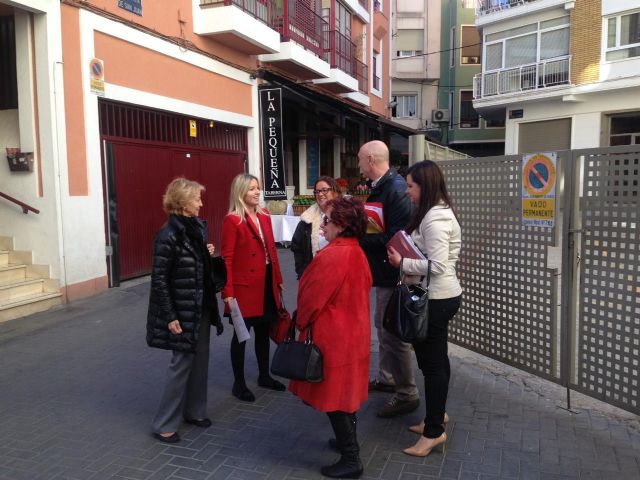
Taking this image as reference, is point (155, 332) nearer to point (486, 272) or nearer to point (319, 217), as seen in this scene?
point (319, 217)

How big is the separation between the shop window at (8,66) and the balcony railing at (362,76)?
14.4 metres

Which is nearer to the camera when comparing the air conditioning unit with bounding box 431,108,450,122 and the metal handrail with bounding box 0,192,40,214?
the metal handrail with bounding box 0,192,40,214

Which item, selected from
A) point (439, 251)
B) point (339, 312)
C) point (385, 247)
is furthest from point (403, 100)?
point (339, 312)

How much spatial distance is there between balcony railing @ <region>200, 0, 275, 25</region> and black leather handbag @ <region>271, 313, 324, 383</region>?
9.55 m

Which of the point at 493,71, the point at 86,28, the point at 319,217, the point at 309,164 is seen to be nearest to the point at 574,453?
the point at 319,217

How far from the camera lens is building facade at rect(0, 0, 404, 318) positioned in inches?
297

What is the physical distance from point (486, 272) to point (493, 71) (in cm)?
2361

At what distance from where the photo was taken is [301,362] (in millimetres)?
3020

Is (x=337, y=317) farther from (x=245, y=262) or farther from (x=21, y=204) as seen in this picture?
(x=21, y=204)

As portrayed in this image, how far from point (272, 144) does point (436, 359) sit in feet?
34.0

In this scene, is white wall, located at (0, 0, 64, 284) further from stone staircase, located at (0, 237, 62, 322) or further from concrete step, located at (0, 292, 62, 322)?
concrete step, located at (0, 292, 62, 322)

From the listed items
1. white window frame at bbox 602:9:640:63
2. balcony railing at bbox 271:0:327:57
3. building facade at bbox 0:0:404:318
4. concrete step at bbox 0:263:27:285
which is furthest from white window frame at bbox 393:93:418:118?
concrete step at bbox 0:263:27:285

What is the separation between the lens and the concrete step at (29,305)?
6781 mm

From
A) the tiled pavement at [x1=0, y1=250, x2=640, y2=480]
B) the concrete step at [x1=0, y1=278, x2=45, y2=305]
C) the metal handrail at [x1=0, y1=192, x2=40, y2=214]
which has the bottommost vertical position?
the tiled pavement at [x1=0, y1=250, x2=640, y2=480]
